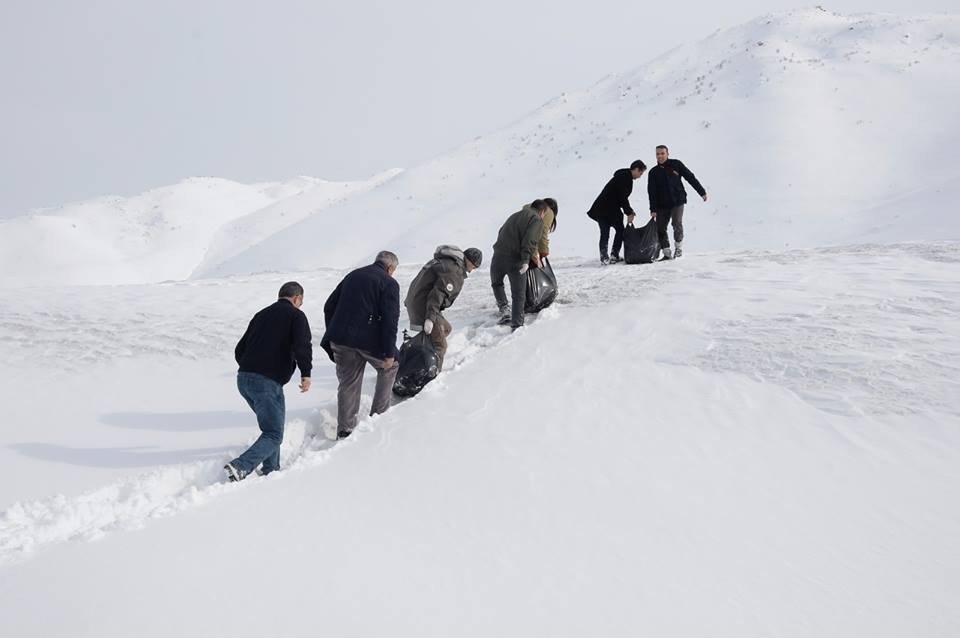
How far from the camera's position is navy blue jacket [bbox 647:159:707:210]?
932cm

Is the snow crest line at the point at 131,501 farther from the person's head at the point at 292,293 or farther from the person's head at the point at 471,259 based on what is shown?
the person's head at the point at 471,259

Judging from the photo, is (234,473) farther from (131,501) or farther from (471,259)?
(471,259)

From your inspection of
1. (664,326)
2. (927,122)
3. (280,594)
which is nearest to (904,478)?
(664,326)

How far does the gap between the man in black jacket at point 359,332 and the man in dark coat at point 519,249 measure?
6.43 ft

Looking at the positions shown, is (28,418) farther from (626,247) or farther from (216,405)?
(626,247)

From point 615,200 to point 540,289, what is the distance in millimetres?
2837

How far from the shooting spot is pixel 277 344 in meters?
5.04

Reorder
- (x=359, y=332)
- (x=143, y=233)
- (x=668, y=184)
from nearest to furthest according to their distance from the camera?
(x=359, y=332), (x=668, y=184), (x=143, y=233)

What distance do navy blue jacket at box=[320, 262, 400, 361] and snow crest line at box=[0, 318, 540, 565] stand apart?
0.65m

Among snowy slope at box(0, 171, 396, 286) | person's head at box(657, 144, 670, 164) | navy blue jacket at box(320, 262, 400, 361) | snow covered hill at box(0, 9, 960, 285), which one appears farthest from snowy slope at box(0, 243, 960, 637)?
snowy slope at box(0, 171, 396, 286)

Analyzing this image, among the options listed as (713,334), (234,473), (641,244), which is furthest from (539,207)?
(234,473)

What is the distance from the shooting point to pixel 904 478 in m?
3.69

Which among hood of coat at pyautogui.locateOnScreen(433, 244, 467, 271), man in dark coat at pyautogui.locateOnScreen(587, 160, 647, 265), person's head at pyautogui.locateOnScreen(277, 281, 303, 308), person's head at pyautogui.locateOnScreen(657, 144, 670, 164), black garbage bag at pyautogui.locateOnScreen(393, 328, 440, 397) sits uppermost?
person's head at pyautogui.locateOnScreen(657, 144, 670, 164)

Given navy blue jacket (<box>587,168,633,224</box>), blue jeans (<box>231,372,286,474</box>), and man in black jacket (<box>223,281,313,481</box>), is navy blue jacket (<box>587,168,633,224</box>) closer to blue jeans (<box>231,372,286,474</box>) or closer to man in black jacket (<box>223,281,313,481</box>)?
man in black jacket (<box>223,281,313,481</box>)
